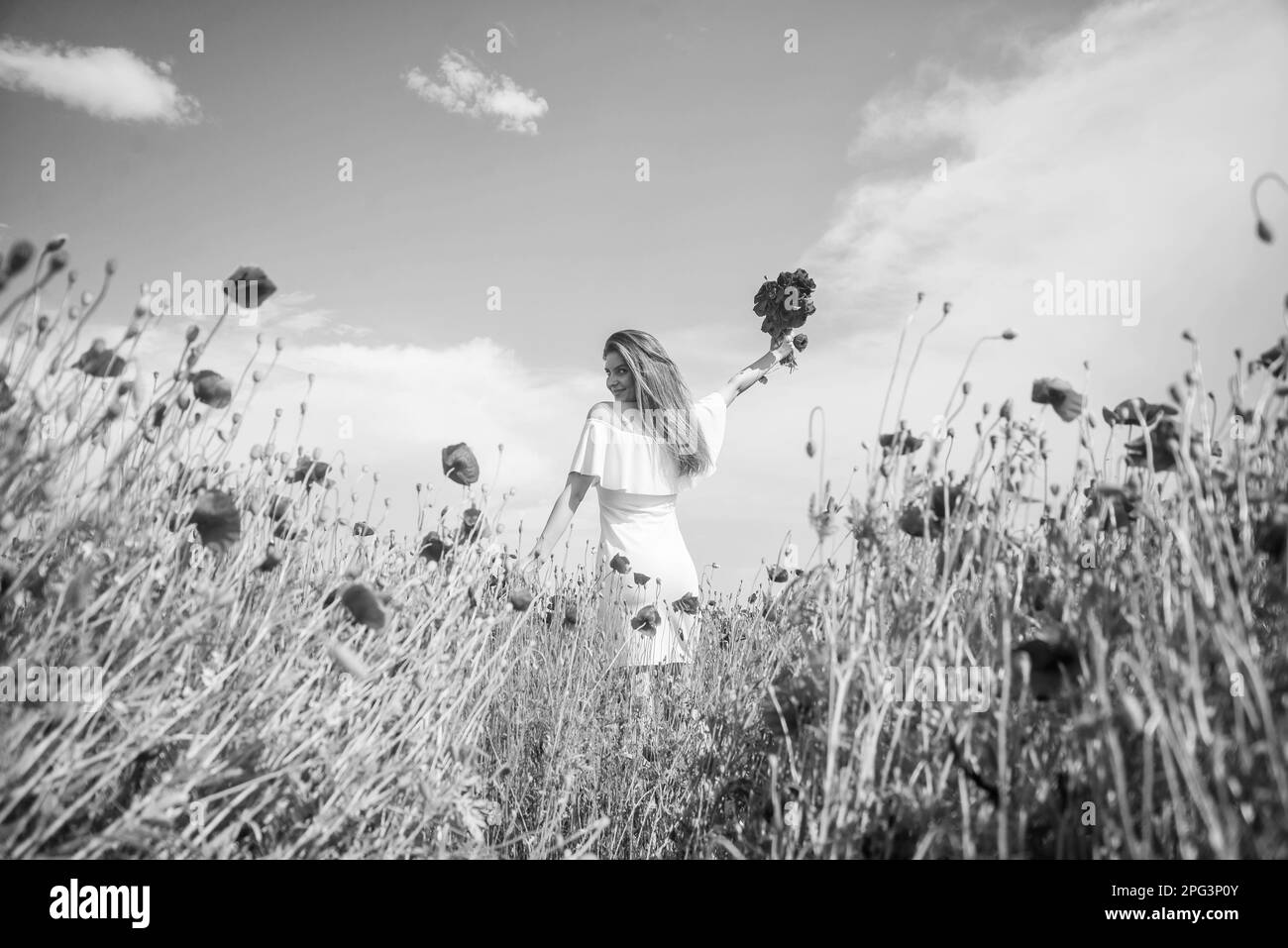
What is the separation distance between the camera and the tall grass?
4.34 ft

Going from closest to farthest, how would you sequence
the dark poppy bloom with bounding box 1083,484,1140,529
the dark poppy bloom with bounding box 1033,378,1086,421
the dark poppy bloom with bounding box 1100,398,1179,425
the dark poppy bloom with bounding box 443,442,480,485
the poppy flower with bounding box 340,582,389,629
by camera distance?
the dark poppy bloom with bounding box 1083,484,1140,529 < the poppy flower with bounding box 340,582,389,629 < the dark poppy bloom with bounding box 1100,398,1179,425 < the dark poppy bloom with bounding box 1033,378,1086,421 < the dark poppy bloom with bounding box 443,442,480,485

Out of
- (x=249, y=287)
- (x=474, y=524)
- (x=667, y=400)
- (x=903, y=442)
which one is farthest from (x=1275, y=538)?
(x=667, y=400)

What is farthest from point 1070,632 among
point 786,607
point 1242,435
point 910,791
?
point 786,607

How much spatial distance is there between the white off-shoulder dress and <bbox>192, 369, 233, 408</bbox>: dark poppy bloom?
6.56ft

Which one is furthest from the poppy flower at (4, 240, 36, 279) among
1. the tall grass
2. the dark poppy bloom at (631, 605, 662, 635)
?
the dark poppy bloom at (631, 605, 662, 635)

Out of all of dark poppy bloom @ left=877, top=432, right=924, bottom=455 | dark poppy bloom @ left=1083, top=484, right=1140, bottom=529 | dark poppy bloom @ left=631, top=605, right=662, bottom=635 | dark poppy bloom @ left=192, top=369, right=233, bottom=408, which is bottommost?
dark poppy bloom @ left=631, top=605, right=662, bottom=635

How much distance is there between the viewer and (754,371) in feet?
14.5

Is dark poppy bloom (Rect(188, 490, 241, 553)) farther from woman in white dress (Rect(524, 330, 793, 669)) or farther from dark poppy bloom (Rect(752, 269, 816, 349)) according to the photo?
dark poppy bloom (Rect(752, 269, 816, 349))

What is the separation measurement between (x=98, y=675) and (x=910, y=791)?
168cm

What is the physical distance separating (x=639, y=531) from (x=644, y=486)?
24 centimetres

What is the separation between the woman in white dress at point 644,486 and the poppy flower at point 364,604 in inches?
65.4

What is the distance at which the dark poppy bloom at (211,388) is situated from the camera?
1896 mm

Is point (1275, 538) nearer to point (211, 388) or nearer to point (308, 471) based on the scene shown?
point (211, 388)

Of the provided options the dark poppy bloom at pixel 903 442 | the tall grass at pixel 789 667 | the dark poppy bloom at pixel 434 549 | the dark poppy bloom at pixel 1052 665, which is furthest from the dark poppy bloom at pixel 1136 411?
the dark poppy bloom at pixel 434 549
